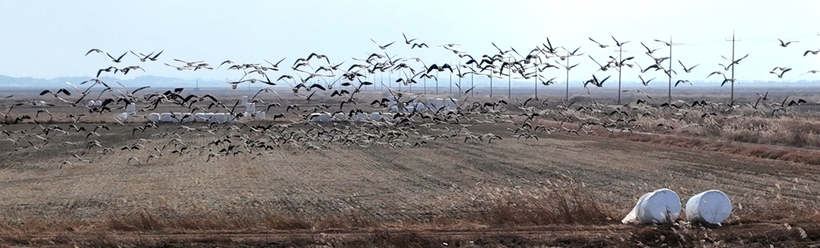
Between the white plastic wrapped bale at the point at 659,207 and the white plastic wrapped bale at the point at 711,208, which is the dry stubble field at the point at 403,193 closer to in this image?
the white plastic wrapped bale at the point at 711,208

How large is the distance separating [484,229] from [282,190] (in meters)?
11.8

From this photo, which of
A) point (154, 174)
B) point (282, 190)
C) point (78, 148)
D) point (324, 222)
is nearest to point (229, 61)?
point (324, 222)

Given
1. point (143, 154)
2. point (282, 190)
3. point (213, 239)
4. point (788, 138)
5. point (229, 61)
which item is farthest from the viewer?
point (788, 138)

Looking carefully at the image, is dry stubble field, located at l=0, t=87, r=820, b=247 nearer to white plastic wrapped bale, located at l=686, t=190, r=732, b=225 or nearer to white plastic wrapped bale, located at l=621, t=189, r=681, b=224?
white plastic wrapped bale, located at l=686, t=190, r=732, b=225

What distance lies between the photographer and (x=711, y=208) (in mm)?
13117

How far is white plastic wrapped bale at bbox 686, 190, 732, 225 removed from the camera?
42.9ft

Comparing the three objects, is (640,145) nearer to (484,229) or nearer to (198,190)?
(198,190)

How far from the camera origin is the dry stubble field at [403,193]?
1246 centimetres

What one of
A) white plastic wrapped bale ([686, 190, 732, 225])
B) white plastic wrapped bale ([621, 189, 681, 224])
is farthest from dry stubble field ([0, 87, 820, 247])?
white plastic wrapped bale ([621, 189, 681, 224])

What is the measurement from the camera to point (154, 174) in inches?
1136

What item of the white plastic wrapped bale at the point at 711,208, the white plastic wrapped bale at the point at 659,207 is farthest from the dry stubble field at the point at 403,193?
the white plastic wrapped bale at the point at 659,207

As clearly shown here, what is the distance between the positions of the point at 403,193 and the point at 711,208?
10.9m

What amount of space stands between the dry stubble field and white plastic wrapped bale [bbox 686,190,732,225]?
0.84 ft

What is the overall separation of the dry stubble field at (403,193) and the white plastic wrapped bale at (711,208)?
26 cm
